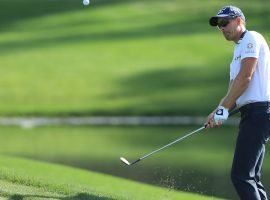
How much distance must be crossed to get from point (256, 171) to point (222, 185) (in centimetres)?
481

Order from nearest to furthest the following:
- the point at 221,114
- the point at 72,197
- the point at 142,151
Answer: the point at 221,114 < the point at 72,197 < the point at 142,151

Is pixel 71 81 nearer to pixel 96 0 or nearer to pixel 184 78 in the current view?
pixel 184 78

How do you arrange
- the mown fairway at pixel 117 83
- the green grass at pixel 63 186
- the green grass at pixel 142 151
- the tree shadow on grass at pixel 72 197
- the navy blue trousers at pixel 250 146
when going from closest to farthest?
the navy blue trousers at pixel 250 146 → the tree shadow on grass at pixel 72 197 → the green grass at pixel 63 186 → the green grass at pixel 142 151 → the mown fairway at pixel 117 83

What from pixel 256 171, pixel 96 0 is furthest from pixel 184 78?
pixel 256 171

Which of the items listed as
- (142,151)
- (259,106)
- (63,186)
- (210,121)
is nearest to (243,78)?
(259,106)

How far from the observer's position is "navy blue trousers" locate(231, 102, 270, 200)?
25.3 feet

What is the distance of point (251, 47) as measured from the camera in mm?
7645

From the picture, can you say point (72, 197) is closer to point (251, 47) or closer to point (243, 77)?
point (243, 77)

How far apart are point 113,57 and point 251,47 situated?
2618 centimetres

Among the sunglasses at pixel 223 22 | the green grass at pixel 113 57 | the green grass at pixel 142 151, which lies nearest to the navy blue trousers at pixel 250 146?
the sunglasses at pixel 223 22

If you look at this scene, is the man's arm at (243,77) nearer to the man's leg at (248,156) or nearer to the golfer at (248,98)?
the golfer at (248,98)

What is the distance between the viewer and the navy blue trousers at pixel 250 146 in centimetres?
773

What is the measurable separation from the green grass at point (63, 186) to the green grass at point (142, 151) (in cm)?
98

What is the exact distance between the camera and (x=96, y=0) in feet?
143
